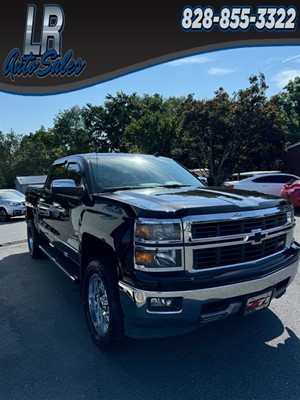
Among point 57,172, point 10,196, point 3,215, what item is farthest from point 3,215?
point 57,172

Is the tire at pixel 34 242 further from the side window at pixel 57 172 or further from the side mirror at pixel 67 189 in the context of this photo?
the side mirror at pixel 67 189

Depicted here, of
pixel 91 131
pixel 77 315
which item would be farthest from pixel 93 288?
pixel 91 131

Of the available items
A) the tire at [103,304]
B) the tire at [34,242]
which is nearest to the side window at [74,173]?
the tire at [103,304]

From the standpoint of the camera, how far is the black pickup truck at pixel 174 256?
7.83 feet

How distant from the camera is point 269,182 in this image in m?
12.4

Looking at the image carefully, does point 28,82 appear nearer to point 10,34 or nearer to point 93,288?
point 10,34

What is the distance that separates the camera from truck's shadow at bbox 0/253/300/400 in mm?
2457

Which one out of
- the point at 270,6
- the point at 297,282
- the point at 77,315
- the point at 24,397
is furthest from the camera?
the point at 270,6

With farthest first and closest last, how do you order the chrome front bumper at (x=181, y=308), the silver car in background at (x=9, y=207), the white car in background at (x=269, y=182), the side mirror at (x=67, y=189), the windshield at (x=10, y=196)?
the windshield at (x=10, y=196) < the silver car in background at (x=9, y=207) < the white car in background at (x=269, y=182) < the side mirror at (x=67, y=189) < the chrome front bumper at (x=181, y=308)

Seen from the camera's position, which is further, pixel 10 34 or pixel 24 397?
pixel 10 34

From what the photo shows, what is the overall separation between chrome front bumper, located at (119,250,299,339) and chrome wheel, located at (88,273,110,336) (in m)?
0.42

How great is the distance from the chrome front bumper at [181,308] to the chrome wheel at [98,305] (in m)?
0.42

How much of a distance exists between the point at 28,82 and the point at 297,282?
7272 millimetres

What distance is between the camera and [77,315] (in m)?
3.82
